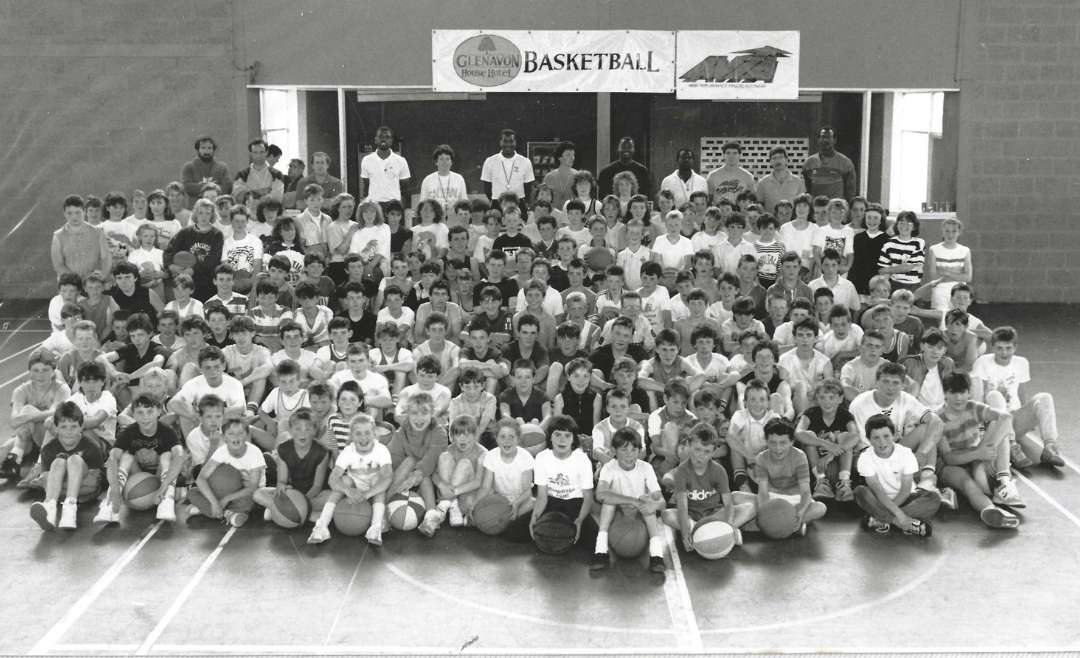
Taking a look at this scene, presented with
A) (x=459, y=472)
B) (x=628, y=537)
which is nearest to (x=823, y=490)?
(x=628, y=537)

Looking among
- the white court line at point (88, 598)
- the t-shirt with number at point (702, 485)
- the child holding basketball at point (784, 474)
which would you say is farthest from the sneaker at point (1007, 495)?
the white court line at point (88, 598)

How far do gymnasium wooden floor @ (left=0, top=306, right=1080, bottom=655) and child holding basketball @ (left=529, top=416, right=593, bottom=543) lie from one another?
0.39m

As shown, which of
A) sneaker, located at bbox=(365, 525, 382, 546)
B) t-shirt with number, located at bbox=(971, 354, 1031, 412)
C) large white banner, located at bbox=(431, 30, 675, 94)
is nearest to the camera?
sneaker, located at bbox=(365, 525, 382, 546)

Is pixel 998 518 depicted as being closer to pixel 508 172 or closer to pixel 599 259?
pixel 599 259

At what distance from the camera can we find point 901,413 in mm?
11516

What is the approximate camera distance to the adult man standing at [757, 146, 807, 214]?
15.9 m

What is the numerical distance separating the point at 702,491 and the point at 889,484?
1663 mm

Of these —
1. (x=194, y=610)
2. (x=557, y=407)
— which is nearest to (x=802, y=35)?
(x=557, y=407)

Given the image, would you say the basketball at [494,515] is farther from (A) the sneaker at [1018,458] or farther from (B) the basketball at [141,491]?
(A) the sneaker at [1018,458]

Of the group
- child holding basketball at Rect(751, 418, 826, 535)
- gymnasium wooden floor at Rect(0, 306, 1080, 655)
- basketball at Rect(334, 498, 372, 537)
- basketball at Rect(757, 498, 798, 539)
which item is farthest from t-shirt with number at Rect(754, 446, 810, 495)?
basketball at Rect(334, 498, 372, 537)

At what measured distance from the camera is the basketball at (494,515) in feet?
34.6

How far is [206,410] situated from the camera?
36.4 ft

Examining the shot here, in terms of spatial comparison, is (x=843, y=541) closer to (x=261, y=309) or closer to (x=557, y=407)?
(x=557, y=407)

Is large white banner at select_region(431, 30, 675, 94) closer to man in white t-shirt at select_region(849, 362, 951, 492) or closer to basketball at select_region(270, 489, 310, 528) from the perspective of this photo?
man in white t-shirt at select_region(849, 362, 951, 492)
